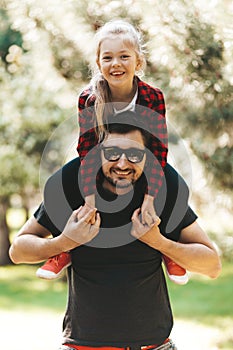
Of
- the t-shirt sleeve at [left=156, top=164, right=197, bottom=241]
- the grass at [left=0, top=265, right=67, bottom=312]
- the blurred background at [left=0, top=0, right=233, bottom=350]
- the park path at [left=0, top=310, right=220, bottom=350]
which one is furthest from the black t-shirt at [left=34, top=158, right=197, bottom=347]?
the grass at [left=0, top=265, right=67, bottom=312]

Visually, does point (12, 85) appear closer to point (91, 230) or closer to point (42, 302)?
point (42, 302)

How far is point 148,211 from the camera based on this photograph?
1.83m

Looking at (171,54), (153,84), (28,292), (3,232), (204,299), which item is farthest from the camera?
(3,232)

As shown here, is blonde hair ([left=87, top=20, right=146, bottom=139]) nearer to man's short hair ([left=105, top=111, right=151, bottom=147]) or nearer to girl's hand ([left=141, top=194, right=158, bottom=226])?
man's short hair ([left=105, top=111, right=151, bottom=147])

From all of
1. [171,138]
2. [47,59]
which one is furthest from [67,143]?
[171,138]

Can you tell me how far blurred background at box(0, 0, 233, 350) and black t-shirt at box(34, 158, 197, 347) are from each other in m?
0.39

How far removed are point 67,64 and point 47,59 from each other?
0.68 feet

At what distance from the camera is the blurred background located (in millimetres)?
3002

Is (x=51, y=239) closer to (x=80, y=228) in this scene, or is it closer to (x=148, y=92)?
(x=80, y=228)

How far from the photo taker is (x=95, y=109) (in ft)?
6.33

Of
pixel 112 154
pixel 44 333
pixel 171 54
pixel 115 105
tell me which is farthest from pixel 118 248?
pixel 44 333

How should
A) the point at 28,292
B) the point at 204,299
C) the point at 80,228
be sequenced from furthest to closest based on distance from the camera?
1. the point at 28,292
2. the point at 204,299
3. the point at 80,228

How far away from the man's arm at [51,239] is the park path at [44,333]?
3609 millimetres

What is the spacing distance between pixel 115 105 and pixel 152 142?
156 millimetres
